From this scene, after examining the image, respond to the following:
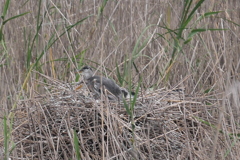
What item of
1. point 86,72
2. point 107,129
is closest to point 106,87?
point 86,72

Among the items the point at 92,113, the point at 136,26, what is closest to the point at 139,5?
the point at 136,26

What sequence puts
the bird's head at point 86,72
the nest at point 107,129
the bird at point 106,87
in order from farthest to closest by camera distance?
the bird's head at point 86,72
the bird at point 106,87
the nest at point 107,129

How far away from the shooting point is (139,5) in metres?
4.20

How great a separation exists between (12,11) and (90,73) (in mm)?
1054

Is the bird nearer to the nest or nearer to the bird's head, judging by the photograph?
the bird's head

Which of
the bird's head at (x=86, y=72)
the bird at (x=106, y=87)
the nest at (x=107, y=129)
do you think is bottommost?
the nest at (x=107, y=129)

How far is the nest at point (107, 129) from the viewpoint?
2.68 m

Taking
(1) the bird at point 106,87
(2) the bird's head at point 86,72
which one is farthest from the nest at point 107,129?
(2) the bird's head at point 86,72

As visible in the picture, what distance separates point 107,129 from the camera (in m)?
2.72

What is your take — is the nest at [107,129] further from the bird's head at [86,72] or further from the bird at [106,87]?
the bird's head at [86,72]

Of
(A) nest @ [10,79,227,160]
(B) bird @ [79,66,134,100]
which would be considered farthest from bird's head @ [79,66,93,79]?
(A) nest @ [10,79,227,160]

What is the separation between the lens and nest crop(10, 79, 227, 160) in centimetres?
268

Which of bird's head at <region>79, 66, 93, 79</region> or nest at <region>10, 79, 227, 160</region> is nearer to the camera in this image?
nest at <region>10, 79, 227, 160</region>

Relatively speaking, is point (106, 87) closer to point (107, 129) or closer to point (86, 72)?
point (86, 72)
